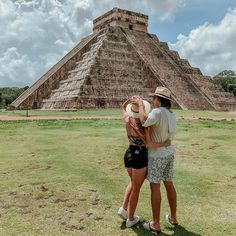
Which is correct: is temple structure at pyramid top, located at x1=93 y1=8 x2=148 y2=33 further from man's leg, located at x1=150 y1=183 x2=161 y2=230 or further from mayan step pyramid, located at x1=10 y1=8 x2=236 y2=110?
man's leg, located at x1=150 y1=183 x2=161 y2=230

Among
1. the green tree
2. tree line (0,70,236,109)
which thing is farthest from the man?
the green tree

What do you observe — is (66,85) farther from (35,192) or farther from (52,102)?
(35,192)

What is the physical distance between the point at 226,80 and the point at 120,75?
57232 millimetres

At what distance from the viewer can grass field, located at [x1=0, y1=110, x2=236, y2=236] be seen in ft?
21.6

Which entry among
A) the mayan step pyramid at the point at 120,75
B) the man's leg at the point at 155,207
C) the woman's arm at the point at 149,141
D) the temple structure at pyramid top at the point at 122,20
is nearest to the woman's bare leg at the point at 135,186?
the man's leg at the point at 155,207

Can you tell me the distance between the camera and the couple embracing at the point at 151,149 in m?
6.39

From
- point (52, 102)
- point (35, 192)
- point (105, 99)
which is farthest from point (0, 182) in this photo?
point (52, 102)

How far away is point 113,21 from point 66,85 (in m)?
12.9

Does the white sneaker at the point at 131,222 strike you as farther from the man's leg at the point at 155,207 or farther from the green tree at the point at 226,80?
the green tree at the point at 226,80

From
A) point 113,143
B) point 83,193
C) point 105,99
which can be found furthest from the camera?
point 105,99

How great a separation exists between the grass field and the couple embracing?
44cm

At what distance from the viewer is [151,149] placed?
6.46m

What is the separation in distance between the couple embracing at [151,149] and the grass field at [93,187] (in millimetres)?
444

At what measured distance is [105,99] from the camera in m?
38.7
